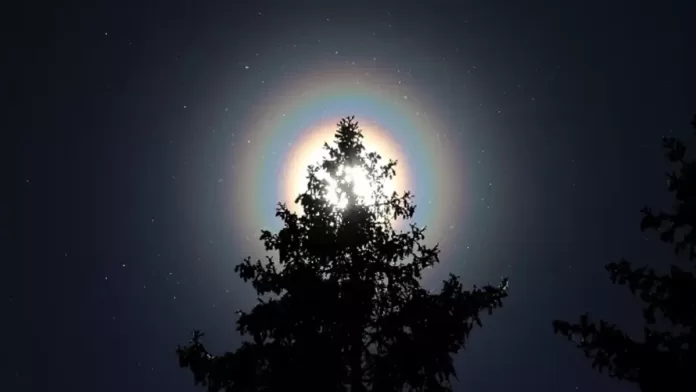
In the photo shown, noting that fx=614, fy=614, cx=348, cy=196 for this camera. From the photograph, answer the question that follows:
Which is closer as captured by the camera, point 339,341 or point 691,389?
point 691,389

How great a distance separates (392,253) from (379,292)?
0.92 meters

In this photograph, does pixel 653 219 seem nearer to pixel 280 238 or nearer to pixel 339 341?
pixel 339 341

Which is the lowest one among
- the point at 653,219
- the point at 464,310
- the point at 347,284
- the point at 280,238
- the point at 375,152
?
the point at 653,219

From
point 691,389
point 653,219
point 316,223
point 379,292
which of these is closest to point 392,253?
point 379,292

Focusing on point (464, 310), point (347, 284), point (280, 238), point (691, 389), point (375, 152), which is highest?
point (375, 152)

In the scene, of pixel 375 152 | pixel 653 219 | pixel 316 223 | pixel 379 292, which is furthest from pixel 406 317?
pixel 653 219

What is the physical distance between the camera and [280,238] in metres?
13.6

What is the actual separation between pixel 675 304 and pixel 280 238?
783 cm

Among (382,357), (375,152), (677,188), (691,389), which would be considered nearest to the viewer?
(691,389)

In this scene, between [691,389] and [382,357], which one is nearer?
[691,389]

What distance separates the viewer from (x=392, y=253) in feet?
44.5

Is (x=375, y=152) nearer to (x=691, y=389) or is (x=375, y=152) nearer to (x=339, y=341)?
(x=339, y=341)

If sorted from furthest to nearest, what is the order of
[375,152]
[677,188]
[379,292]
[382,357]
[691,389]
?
[375,152] < [379,292] < [382,357] < [677,188] < [691,389]

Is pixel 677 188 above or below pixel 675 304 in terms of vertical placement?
above
